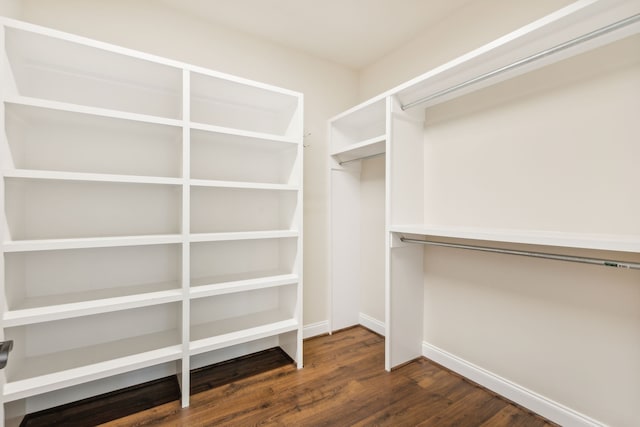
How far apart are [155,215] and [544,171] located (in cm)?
255

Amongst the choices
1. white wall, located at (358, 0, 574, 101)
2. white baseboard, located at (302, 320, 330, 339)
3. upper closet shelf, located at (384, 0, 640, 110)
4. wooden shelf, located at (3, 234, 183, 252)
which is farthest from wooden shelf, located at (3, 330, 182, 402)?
white wall, located at (358, 0, 574, 101)

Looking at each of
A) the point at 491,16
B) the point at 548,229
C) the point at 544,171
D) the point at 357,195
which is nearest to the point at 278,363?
the point at 357,195

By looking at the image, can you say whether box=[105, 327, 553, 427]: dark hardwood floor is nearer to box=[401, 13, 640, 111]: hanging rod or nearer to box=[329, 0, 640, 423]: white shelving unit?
box=[329, 0, 640, 423]: white shelving unit

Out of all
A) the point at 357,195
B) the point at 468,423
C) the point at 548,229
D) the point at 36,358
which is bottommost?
the point at 468,423

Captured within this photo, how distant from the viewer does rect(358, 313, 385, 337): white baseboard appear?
2791mm

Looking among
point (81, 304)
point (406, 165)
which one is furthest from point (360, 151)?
point (81, 304)

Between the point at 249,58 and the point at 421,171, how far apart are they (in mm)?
1767

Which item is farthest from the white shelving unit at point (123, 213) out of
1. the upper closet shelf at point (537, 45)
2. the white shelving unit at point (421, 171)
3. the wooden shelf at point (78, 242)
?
the upper closet shelf at point (537, 45)

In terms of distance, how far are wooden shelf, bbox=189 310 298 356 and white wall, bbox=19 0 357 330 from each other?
0.53 meters

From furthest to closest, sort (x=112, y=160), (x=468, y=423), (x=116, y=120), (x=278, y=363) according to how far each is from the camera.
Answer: (x=278, y=363)
(x=112, y=160)
(x=116, y=120)
(x=468, y=423)

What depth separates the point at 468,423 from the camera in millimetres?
1640

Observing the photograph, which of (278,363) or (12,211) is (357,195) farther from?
(12,211)

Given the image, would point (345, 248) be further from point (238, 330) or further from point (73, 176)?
point (73, 176)

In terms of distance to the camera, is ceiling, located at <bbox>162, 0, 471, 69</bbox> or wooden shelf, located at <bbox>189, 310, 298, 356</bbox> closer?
wooden shelf, located at <bbox>189, 310, 298, 356</bbox>
